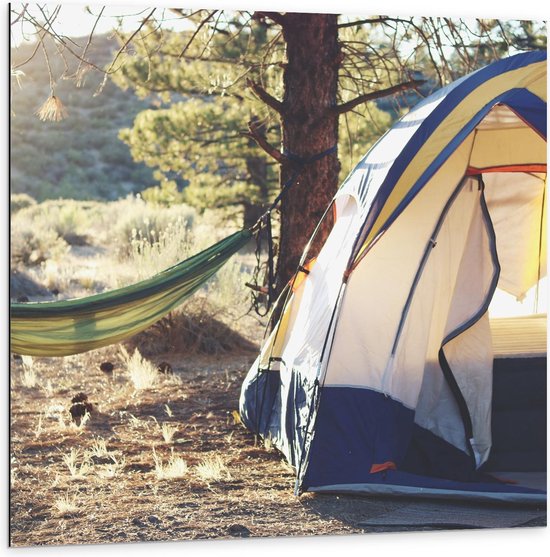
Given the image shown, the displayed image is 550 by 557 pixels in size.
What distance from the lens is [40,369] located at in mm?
6363

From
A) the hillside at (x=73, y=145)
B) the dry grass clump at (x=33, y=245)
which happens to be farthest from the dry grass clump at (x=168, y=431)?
the hillside at (x=73, y=145)

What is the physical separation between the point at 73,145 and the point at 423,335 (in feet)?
65.8

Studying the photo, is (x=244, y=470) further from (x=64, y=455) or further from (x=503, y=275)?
(x=503, y=275)

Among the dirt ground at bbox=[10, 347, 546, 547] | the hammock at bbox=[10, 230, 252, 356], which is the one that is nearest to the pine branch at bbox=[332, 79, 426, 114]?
the hammock at bbox=[10, 230, 252, 356]

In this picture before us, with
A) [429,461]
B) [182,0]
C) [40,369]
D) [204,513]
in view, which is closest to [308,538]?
[204,513]

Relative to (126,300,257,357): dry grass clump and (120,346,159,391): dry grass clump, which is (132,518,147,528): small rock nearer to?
(120,346,159,391): dry grass clump

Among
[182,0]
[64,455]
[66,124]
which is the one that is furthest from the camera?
[66,124]

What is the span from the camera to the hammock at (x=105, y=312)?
391cm

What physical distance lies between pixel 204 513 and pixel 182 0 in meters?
1.95

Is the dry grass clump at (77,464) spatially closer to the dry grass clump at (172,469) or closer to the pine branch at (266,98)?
the dry grass clump at (172,469)

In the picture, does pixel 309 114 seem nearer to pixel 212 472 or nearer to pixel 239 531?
pixel 212 472

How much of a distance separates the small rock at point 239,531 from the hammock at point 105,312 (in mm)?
1021

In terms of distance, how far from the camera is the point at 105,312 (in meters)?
4.08

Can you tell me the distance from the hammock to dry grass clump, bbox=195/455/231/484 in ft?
2.03
